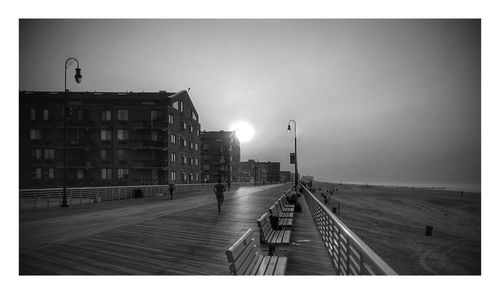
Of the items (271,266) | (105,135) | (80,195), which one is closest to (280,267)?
(271,266)

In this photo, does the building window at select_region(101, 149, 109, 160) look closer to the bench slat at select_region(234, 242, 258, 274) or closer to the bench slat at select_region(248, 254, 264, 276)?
the bench slat at select_region(248, 254, 264, 276)

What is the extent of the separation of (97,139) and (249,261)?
44.2m

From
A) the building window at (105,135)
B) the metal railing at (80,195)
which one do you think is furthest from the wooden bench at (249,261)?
the building window at (105,135)

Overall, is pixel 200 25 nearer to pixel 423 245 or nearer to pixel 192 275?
pixel 192 275

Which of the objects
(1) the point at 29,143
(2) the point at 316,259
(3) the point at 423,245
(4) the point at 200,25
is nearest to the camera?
(2) the point at 316,259

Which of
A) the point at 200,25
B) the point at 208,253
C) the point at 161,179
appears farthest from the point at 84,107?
the point at 208,253

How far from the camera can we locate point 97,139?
1677 inches

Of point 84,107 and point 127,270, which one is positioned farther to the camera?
point 84,107

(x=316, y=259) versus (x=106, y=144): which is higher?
(x=106, y=144)

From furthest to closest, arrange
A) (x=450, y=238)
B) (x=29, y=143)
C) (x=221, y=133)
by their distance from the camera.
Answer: (x=221, y=133)
(x=29, y=143)
(x=450, y=238)

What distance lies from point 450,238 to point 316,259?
1942cm

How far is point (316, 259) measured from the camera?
680 centimetres

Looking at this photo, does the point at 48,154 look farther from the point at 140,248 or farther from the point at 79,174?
the point at 140,248

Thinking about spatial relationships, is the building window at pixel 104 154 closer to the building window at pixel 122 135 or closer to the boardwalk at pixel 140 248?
the building window at pixel 122 135
